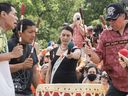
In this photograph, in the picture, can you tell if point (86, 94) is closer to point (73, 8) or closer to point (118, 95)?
point (118, 95)

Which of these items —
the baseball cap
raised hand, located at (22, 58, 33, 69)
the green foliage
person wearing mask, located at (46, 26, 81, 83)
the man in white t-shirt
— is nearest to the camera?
the man in white t-shirt

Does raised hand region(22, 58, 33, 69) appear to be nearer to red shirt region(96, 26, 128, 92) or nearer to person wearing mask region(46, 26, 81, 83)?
red shirt region(96, 26, 128, 92)

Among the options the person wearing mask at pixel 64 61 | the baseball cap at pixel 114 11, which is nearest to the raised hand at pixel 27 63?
the baseball cap at pixel 114 11

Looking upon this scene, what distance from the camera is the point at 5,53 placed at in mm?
5762

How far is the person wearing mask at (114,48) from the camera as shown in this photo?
6664mm

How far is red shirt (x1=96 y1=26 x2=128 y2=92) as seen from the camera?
668cm

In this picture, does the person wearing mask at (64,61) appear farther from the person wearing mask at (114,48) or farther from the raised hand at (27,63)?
the raised hand at (27,63)

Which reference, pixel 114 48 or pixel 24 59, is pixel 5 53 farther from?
pixel 114 48

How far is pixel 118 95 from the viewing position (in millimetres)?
6750

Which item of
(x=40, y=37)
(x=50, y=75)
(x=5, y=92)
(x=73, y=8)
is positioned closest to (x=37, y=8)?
(x=40, y=37)

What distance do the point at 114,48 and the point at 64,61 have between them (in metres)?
1.25

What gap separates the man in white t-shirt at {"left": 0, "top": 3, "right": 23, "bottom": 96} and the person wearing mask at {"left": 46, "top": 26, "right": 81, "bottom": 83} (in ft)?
5.81

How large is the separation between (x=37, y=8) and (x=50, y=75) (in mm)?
30066

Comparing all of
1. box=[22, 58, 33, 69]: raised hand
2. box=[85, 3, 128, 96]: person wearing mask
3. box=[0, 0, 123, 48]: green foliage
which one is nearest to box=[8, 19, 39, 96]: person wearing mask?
box=[22, 58, 33, 69]: raised hand
